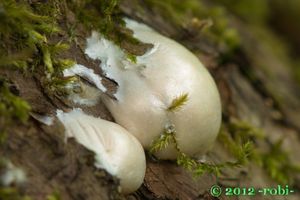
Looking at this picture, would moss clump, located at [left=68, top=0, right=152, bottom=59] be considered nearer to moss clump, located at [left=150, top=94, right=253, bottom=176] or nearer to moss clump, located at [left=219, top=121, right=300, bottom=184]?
moss clump, located at [left=150, top=94, right=253, bottom=176]

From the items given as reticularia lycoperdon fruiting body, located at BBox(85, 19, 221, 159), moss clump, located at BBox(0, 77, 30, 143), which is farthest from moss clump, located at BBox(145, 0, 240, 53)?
moss clump, located at BBox(0, 77, 30, 143)

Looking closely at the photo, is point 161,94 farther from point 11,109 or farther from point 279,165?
point 279,165

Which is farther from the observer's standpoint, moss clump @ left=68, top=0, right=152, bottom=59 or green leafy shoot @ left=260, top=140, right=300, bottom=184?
green leafy shoot @ left=260, top=140, right=300, bottom=184

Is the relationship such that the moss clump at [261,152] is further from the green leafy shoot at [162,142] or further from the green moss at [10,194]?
the green moss at [10,194]

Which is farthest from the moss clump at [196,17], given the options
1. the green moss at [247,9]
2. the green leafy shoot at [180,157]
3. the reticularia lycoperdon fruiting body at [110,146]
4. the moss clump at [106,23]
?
the reticularia lycoperdon fruiting body at [110,146]

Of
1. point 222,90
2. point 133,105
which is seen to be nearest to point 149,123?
point 133,105
